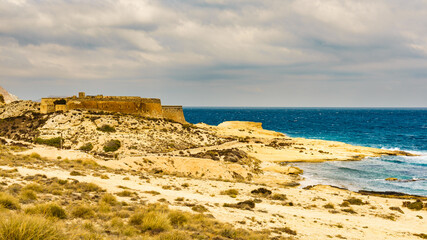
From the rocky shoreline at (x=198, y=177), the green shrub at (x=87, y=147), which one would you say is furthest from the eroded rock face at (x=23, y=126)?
the green shrub at (x=87, y=147)

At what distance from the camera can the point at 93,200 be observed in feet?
45.7

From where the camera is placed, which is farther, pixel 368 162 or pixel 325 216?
pixel 368 162

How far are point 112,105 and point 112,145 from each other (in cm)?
1943

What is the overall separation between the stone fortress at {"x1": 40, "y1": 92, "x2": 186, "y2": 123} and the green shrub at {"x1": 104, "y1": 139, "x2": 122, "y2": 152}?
17.1 meters

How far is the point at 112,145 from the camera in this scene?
3941cm

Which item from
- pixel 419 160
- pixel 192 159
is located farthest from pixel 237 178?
pixel 419 160

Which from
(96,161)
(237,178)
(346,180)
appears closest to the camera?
(96,161)

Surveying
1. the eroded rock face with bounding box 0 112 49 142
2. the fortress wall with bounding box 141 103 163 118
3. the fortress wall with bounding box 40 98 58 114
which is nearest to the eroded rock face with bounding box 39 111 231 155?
the eroded rock face with bounding box 0 112 49 142

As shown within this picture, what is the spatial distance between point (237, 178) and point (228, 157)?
753cm

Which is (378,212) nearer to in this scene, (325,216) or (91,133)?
(325,216)

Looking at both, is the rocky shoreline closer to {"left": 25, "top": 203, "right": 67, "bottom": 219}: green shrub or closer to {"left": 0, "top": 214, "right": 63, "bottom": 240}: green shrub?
{"left": 25, "top": 203, "right": 67, "bottom": 219}: green shrub

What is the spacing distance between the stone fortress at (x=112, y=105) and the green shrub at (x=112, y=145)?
1706 cm

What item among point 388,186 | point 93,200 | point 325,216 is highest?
point 93,200

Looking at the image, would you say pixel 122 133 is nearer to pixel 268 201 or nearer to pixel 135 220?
pixel 268 201
